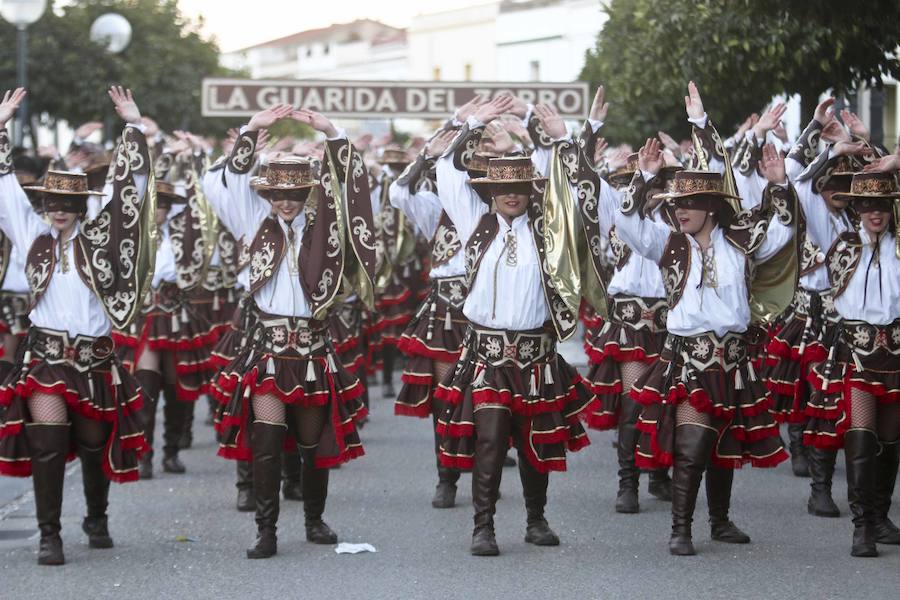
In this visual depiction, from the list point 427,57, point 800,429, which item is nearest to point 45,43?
point 800,429

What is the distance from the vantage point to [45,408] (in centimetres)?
880

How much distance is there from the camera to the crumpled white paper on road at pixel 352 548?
912 centimetres

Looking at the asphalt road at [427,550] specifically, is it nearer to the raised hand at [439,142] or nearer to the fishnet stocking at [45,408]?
the fishnet stocking at [45,408]

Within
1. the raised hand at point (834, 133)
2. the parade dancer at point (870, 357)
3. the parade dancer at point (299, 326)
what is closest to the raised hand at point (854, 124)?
the raised hand at point (834, 133)

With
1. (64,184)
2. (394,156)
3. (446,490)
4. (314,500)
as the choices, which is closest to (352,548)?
(314,500)

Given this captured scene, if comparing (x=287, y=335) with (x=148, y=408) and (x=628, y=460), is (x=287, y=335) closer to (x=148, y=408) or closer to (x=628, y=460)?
(x=628, y=460)

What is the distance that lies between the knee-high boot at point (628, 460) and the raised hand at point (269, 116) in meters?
2.99

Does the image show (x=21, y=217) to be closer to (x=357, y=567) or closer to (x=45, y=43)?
(x=357, y=567)

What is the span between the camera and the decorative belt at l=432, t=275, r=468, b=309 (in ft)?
37.0

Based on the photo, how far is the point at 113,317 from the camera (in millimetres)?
9000

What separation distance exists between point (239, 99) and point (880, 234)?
10889 millimetres

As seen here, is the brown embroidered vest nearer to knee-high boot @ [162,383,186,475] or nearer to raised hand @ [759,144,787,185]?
knee-high boot @ [162,383,186,475]

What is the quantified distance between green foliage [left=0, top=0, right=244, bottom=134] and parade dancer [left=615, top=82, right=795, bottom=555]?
62.4 feet

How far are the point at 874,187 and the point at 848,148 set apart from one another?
1.90ft
